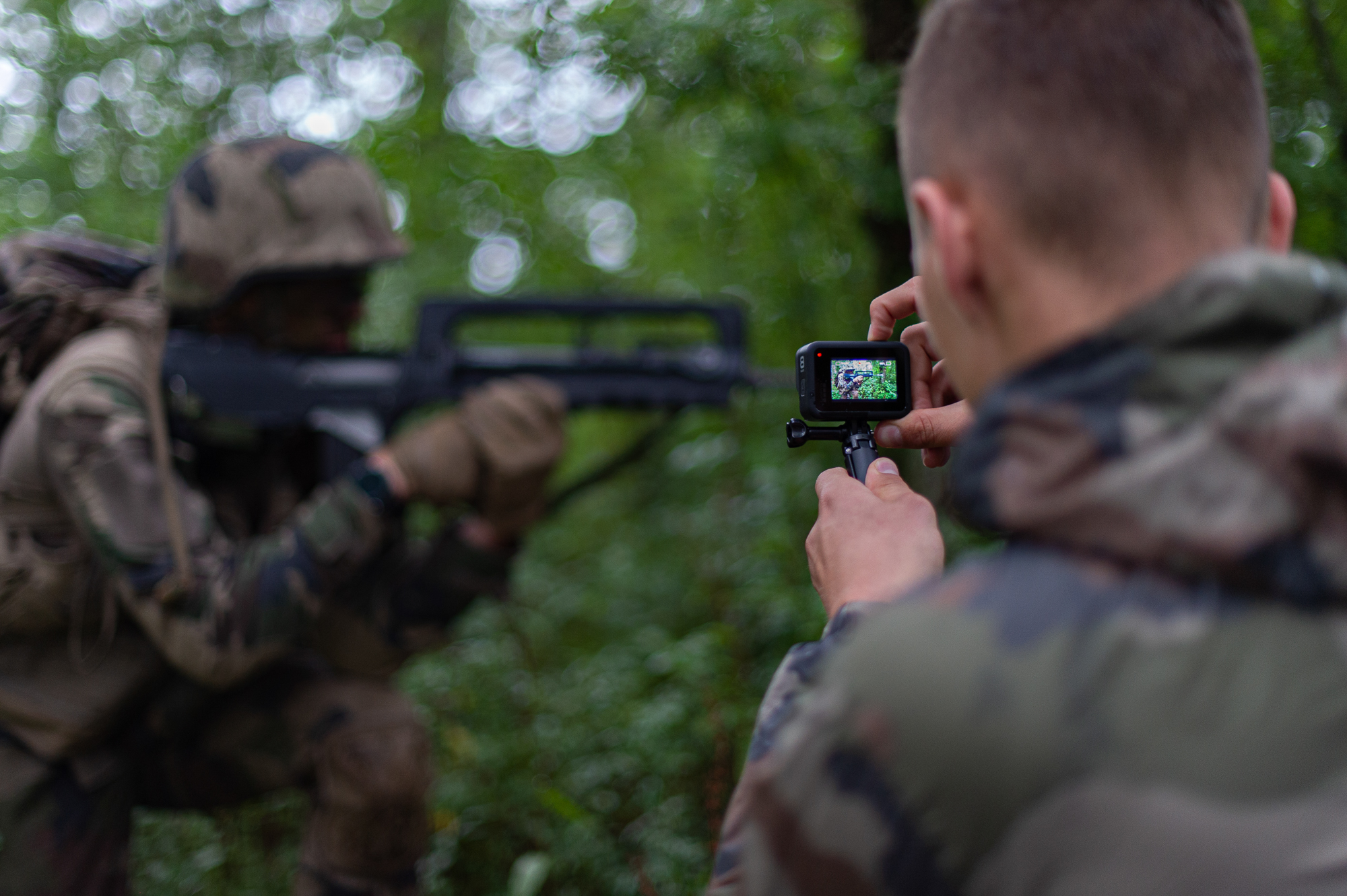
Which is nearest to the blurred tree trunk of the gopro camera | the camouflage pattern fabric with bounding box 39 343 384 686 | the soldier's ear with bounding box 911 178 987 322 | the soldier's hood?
the gopro camera

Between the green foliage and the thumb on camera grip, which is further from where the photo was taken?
the green foliage

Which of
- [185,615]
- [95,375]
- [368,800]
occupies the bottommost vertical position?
[368,800]

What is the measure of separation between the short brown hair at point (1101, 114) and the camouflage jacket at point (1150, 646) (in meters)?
0.11

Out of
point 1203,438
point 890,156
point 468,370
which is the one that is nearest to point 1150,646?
point 1203,438

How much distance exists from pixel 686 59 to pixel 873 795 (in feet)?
8.24

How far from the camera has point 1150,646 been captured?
0.76m

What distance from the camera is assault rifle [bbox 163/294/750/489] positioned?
3.25 m

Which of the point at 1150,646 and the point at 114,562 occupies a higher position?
the point at 1150,646

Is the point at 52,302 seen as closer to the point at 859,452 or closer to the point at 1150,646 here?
the point at 859,452

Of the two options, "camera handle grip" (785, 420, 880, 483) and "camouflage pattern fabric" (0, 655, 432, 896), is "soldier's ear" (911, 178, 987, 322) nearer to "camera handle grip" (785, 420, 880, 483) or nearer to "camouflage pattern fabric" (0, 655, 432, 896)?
"camera handle grip" (785, 420, 880, 483)

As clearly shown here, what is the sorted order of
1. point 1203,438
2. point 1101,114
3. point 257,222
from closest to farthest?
1. point 1203,438
2. point 1101,114
3. point 257,222

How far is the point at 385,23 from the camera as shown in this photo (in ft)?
18.5

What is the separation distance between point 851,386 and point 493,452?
6.18 feet

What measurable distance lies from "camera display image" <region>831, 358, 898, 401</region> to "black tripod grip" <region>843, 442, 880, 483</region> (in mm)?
70
